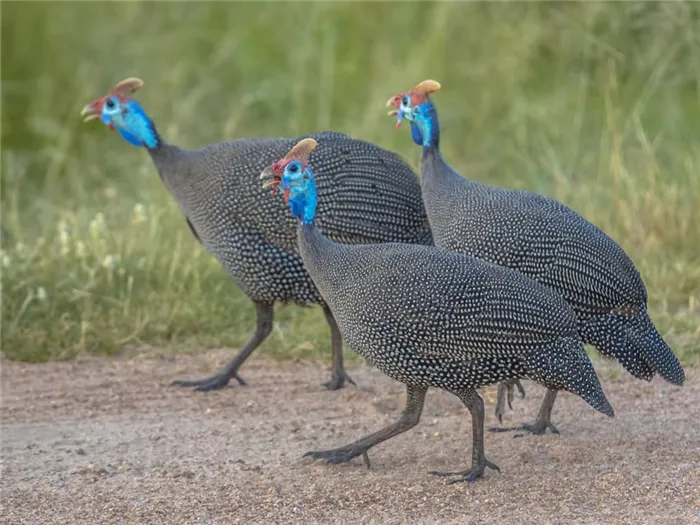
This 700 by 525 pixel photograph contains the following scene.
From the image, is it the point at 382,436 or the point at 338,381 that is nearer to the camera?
the point at 382,436

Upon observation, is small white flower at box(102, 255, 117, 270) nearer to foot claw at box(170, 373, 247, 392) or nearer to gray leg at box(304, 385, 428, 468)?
foot claw at box(170, 373, 247, 392)

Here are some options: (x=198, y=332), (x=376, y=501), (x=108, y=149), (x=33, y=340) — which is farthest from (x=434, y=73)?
(x=376, y=501)

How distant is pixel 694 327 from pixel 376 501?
2122 mm

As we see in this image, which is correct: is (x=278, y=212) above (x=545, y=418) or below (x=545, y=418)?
above

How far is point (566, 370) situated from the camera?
11.6ft

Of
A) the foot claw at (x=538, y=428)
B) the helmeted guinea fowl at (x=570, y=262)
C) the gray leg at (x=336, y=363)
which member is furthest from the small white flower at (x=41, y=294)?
the foot claw at (x=538, y=428)

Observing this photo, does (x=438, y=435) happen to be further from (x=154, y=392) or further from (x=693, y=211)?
(x=693, y=211)

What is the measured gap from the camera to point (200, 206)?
4762 mm

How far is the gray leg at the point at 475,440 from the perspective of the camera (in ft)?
12.1

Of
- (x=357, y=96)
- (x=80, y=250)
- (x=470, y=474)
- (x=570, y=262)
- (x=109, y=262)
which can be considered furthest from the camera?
(x=357, y=96)

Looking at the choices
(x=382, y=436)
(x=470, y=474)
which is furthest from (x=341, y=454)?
(x=470, y=474)

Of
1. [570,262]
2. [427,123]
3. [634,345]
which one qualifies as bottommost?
[634,345]

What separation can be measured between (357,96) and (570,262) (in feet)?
13.2

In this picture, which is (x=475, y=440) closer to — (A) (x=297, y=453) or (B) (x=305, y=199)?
(A) (x=297, y=453)
